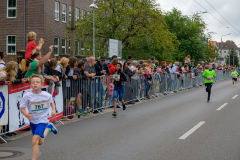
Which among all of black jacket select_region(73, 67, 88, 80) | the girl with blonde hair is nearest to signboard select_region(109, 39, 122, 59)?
black jacket select_region(73, 67, 88, 80)

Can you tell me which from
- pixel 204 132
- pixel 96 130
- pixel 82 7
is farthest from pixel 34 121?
pixel 82 7

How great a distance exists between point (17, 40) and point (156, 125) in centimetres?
2766

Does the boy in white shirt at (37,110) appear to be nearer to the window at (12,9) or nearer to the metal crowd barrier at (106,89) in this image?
the metal crowd barrier at (106,89)

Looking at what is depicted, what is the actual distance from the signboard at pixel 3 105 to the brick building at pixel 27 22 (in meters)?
26.1

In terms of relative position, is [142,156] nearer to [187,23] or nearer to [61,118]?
[61,118]

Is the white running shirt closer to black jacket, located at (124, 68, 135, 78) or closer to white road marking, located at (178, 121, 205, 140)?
white road marking, located at (178, 121, 205, 140)

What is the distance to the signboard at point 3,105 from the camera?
340 inches

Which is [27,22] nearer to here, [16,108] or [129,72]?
[129,72]

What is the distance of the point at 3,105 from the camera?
8703 mm

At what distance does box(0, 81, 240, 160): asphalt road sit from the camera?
6844 mm

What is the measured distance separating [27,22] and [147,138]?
29.1 meters

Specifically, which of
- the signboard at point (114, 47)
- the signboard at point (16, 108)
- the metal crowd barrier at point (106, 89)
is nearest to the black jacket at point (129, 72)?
the metal crowd barrier at point (106, 89)

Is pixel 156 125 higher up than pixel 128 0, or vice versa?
pixel 128 0

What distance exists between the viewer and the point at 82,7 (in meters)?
42.2
